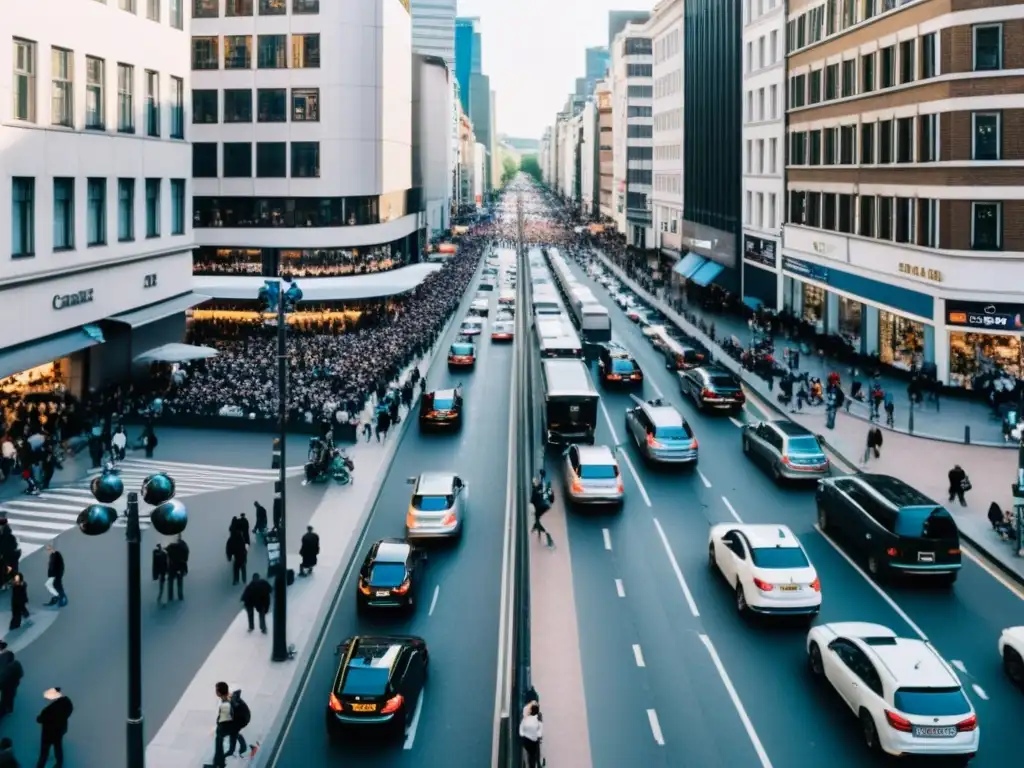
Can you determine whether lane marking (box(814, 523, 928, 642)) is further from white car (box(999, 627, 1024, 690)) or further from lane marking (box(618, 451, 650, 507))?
lane marking (box(618, 451, 650, 507))

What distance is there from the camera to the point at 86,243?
3756 cm

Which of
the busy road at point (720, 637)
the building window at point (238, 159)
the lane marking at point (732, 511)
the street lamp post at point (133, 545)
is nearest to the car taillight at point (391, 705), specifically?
the busy road at point (720, 637)

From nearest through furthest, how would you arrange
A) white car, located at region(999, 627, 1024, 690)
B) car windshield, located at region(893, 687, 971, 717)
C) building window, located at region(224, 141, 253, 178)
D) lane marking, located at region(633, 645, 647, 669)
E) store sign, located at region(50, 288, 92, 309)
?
car windshield, located at region(893, 687, 971, 717) < white car, located at region(999, 627, 1024, 690) < lane marking, located at region(633, 645, 647, 669) < store sign, located at region(50, 288, 92, 309) < building window, located at region(224, 141, 253, 178)

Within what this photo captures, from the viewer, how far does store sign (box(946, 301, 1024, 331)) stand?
41000 millimetres

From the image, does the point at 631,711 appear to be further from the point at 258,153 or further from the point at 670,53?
the point at 670,53

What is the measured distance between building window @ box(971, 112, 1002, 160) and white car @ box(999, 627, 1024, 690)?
28.0 metres

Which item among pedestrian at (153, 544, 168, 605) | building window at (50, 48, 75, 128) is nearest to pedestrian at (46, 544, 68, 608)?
pedestrian at (153, 544, 168, 605)

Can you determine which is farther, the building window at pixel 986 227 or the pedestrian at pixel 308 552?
the building window at pixel 986 227

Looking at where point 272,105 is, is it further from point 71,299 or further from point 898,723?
point 898,723

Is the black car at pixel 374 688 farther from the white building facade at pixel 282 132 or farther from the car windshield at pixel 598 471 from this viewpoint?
the white building facade at pixel 282 132

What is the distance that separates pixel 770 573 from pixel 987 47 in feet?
99.0

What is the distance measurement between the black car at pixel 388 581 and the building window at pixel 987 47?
3275 cm

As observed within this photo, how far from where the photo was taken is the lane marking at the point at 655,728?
1616cm

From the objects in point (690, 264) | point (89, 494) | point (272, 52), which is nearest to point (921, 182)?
point (89, 494)
